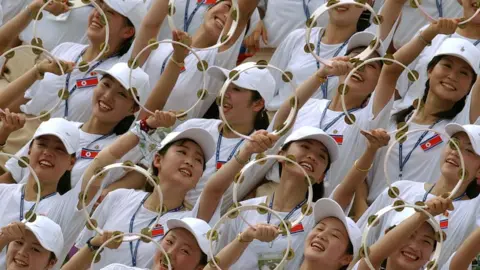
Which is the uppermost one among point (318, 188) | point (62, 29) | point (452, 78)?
point (452, 78)

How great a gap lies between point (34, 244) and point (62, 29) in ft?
8.54

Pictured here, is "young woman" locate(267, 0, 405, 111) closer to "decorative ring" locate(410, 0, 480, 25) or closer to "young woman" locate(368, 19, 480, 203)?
"decorative ring" locate(410, 0, 480, 25)

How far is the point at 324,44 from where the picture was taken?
14969mm

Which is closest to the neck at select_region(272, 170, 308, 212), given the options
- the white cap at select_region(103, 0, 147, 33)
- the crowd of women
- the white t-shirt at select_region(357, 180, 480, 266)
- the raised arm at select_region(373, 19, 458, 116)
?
the crowd of women

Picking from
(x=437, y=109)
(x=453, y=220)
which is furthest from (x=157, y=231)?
(x=437, y=109)

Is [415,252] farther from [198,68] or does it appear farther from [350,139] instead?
[198,68]

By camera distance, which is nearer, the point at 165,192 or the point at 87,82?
the point at 165,192

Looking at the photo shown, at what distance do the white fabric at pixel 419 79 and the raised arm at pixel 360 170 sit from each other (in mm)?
764

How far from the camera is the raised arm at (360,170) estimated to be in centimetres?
1395

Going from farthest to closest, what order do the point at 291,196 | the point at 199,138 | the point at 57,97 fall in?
the point at 57,97
the point at 199,138
the point at 291,196

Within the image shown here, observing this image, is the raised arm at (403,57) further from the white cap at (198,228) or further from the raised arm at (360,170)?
the white cap at (198,228)

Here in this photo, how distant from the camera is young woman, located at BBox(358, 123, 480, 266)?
1367cm

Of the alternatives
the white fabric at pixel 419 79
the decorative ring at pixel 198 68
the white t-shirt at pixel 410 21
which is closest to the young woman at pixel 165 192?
the decorative ring at pixel 198 68

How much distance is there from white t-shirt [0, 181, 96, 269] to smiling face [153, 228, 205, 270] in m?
0.96
